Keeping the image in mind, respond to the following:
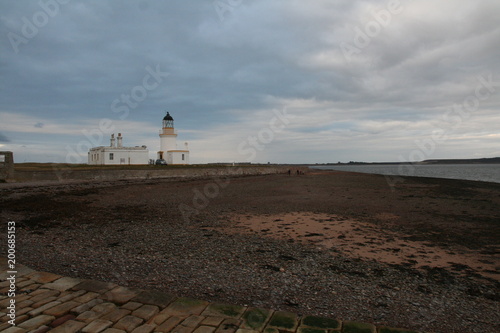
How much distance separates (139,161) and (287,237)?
44568 mm

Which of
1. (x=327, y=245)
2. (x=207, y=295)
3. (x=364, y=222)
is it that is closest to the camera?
(x=207, y=295)

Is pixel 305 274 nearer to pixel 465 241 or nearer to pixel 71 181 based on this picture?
pixel 465 241

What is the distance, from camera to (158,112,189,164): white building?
5116 centimetres

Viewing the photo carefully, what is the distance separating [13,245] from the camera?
6.35 m

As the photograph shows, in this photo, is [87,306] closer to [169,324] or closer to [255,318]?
[169,324]

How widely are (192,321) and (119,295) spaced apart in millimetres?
1174

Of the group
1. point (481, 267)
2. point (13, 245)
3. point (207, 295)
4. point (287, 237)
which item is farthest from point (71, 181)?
point (481, 267)

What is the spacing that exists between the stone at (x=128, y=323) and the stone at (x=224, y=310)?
71 cm

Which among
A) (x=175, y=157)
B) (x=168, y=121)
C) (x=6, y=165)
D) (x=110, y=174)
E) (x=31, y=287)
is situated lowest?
(x=31, y=287)

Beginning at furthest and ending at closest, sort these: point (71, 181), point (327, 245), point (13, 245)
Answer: point (71, 181)
point (327, 245)
point (13, 245)

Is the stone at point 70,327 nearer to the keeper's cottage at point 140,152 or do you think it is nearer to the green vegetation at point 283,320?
the green vegetation at point 283,320

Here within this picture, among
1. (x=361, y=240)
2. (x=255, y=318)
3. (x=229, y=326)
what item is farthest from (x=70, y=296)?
(x=361, y=240)

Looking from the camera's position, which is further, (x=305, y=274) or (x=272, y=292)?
(x=305, y=274)

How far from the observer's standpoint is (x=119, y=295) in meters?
3.84
